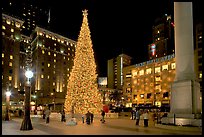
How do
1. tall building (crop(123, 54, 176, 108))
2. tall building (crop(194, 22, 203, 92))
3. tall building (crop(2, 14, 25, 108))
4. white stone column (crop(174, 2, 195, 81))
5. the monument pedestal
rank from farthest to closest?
tall building (crop(2, 14, 25, 108))
tall building (crop(123, 54, 176, 108))
tall building (crop(194, 22, 203, 92))
white stone column (crop(174, 2, 195, 81))
the monument pedestal

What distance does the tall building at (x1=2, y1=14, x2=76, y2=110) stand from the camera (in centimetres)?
10744

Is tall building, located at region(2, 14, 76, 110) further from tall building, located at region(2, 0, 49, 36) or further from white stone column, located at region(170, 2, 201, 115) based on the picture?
white stone column, located at region(170, 2, 201, 115)

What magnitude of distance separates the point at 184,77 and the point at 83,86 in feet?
63.6

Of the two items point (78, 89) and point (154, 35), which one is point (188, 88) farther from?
point (154, 35)

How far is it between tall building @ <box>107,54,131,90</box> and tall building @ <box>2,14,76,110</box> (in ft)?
143

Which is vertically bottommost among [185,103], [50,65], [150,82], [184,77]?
[185,103]

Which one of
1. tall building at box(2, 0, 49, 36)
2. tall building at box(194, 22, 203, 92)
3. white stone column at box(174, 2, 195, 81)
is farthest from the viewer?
tall building at box(2, 0, 49, 36)

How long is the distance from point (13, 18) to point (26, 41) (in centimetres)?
3288

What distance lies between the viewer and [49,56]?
12838 cm

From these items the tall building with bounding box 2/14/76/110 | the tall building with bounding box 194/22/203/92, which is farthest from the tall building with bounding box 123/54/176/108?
the tall building with bounding box 2/14/76/110

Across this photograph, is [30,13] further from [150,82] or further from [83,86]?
[83,86]

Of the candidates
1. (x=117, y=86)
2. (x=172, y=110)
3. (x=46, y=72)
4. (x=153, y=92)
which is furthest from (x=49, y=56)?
(x=172, y=110)

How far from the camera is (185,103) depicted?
69.9 feet

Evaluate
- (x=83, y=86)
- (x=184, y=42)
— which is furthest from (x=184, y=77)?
(x=83, y=86)
